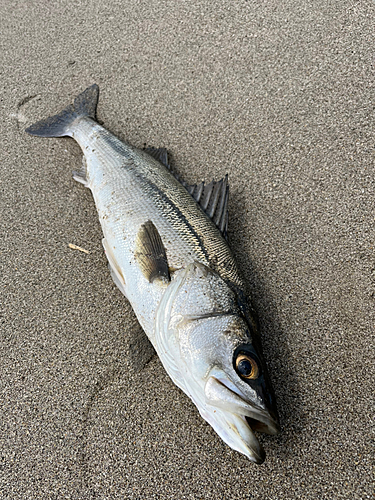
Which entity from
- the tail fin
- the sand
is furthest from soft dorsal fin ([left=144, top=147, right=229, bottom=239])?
the tail fin

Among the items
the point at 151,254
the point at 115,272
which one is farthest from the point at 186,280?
the point at 115,272

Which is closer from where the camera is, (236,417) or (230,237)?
(236,417)

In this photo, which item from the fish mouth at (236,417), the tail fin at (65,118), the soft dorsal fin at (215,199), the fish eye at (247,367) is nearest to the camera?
the fish mouth at (236,417)

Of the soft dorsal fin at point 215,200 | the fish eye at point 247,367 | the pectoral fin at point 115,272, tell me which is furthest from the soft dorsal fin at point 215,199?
the fish eye at point 247,367

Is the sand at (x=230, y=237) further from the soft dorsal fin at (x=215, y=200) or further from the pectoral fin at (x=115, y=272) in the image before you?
the soft dorsal fin at (x=215, y=200)

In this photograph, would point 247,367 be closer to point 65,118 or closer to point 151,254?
point 151,254

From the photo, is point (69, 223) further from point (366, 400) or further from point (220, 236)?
point (366, 400)
